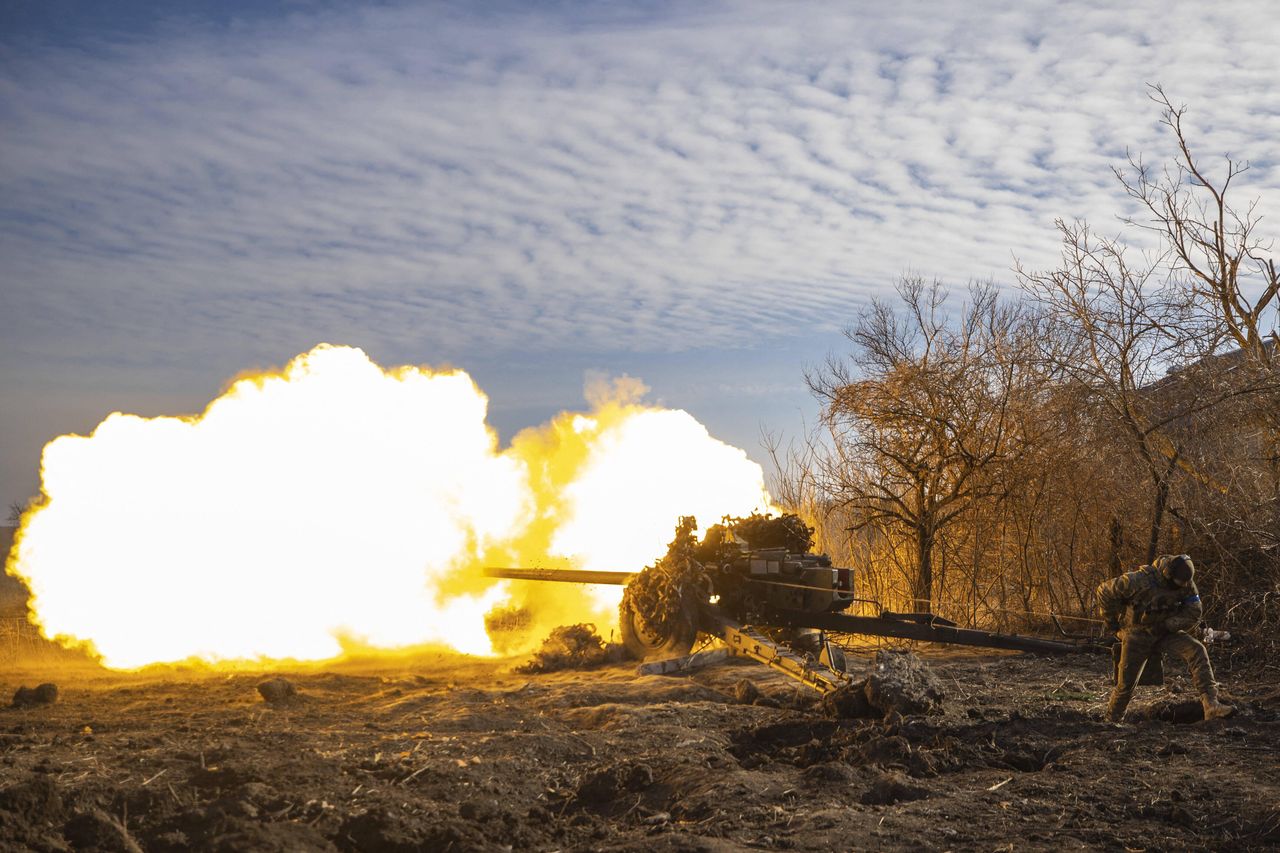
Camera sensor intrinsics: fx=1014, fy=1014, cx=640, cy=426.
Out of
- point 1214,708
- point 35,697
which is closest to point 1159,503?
point 1214,708

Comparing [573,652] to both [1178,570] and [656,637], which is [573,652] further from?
[1178,570]

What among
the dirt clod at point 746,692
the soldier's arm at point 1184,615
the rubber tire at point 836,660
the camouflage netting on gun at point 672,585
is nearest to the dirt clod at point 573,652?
the camouflage netting on gun at point 672,585

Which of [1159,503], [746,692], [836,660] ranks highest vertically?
[1159,503]

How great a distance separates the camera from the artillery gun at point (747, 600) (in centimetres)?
1384

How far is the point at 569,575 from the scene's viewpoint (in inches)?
661

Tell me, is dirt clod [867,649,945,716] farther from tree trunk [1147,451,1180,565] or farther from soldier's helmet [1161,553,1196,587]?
tree trunk [1147,451,1180,565]

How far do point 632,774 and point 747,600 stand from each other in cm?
705

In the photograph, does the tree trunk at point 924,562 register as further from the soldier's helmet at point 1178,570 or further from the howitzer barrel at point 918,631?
the soldier's helmet at point 1178,570

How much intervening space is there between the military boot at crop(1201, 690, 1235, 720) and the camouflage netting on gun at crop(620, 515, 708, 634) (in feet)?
22.3

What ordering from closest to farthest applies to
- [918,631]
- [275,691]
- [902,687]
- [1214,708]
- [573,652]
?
1. [1214,708]
2. [902,687]
3. [275,691]
4. [918,631]
5. [573,652]

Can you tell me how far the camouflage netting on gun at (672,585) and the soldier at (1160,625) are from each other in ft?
20.1

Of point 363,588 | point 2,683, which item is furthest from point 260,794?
point 363,588

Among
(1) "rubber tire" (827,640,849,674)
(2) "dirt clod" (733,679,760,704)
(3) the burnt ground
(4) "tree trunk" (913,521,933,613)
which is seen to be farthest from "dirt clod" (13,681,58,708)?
(4) "tree trunk" (913,521,933,613)

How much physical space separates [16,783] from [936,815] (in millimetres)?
6619
